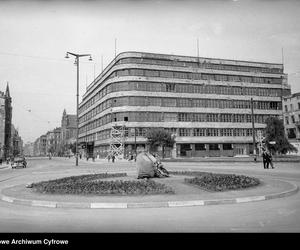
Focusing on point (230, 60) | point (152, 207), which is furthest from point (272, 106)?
point (152, 207)

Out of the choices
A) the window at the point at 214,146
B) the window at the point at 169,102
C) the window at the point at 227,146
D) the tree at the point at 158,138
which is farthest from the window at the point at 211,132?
the tree at the point at 158,138

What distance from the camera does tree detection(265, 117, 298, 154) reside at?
4591 cm

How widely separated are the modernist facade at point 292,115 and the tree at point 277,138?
1659 centimetres

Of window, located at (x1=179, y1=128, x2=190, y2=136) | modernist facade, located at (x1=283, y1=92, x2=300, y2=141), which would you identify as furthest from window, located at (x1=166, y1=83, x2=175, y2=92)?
modernist facade, located at (x1=283, y1=92, x2=300, y2=141)

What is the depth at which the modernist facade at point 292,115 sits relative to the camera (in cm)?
6319

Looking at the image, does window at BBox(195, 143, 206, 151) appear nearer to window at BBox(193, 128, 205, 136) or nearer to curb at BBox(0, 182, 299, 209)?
window at BBox(193, 128, 205, 136)

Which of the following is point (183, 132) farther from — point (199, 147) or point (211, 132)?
point (211, 132)

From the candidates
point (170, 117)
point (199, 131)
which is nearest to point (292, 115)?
point (199, 131)

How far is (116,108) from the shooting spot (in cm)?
6525

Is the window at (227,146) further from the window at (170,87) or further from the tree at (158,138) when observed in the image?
the tree at (158,138)

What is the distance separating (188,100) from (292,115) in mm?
23595

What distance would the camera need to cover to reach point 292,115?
65688 mm

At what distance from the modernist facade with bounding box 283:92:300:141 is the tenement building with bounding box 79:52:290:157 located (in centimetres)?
637

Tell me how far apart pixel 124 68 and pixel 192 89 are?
17.1m
